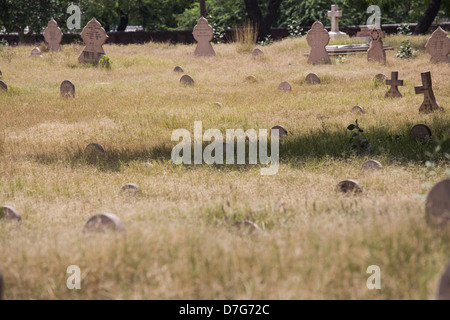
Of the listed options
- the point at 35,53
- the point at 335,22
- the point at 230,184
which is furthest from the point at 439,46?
the point at 35,53

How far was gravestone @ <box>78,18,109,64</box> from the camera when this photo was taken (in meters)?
17.4

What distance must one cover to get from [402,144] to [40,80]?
10.9 metres

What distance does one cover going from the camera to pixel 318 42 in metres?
16.9

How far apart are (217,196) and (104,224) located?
1.82m

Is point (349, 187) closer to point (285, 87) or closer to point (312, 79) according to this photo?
point (285, 87)

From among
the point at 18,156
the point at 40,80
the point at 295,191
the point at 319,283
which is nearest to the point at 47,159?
the point at 18,156

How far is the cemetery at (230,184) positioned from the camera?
10.7 feet

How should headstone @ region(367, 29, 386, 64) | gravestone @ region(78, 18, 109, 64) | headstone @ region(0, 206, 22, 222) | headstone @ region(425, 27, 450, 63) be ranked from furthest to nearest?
gravestone @ region(78, 18, 109, 64)
headstone @ region(367, 29, 386, 64)
headstone @ region(425, 27, 450, 63)
headstone @ region(0, 206, 22, 222)

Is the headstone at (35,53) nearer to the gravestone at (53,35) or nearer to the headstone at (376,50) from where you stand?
the gravestone at (53,35)

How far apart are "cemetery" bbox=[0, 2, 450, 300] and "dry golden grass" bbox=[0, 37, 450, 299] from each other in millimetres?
17

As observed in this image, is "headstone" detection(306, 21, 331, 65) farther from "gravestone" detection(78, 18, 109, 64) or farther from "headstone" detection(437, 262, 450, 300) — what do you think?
"headstone" detection(437, 262, 450, 300)

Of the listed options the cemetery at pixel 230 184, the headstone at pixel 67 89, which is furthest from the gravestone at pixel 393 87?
the headstone at pixel 67 89

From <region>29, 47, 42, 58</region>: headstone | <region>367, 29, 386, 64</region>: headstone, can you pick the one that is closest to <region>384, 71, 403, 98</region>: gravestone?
<region>367, 29, 386, 64</region>: headstone

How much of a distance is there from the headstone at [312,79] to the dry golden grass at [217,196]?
0.84ft
